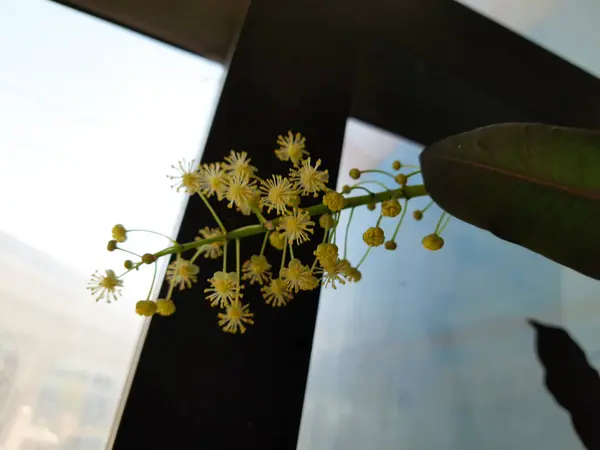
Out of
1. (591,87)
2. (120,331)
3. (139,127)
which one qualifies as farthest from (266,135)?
(591,87)

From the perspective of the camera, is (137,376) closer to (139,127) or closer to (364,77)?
(139,127)

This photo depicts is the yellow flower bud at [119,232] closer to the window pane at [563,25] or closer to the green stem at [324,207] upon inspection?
the green stem at [324,207]

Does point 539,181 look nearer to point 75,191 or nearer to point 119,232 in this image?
point 119,232

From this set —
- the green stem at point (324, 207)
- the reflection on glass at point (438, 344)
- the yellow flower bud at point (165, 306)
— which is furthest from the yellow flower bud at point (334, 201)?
the reflection on glass at point (438, 344)

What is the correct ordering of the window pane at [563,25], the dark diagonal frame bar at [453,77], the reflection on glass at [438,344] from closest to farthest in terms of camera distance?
the reflection on glass at [438,344]
the dark diagonal frame bar at [453,77]
the window pane at [563,25]

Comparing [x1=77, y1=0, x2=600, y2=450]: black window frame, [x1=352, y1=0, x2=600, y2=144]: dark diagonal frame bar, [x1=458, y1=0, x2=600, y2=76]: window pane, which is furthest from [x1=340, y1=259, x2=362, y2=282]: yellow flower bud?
[x1=458, y1=0, x2=600, y2=76]: window pane

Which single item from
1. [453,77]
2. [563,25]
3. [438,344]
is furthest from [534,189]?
[563,25]
